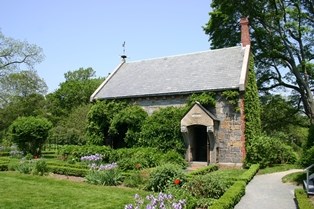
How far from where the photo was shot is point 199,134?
68.5ft

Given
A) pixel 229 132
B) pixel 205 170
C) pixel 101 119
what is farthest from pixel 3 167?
pixel 229 132

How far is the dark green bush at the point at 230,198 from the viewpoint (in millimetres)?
8492

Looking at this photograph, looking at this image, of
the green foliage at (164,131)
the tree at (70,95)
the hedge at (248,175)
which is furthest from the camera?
the tree at (70,95)

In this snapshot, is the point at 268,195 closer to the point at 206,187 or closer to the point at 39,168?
the point at 206,187

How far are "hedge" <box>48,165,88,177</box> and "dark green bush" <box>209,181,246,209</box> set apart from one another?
25.4ft

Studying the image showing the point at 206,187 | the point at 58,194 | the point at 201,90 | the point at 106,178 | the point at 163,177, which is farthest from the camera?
the point at 201,90

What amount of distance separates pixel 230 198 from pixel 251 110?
1161 cm

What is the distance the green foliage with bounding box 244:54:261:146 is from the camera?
1919cm

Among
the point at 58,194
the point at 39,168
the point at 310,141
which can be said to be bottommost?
the point at 58,194

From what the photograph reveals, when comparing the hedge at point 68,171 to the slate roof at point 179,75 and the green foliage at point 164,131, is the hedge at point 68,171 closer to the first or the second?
the green foliage at point 164,131

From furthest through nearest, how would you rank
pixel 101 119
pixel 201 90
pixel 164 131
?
pixel 101 119, pixel 164 131, pixel 201 90

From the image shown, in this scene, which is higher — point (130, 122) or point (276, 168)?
point (130, 122)

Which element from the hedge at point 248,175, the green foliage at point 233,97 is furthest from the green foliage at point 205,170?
the green foliage at point 233,97

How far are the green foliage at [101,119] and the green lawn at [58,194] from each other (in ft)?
30.9
